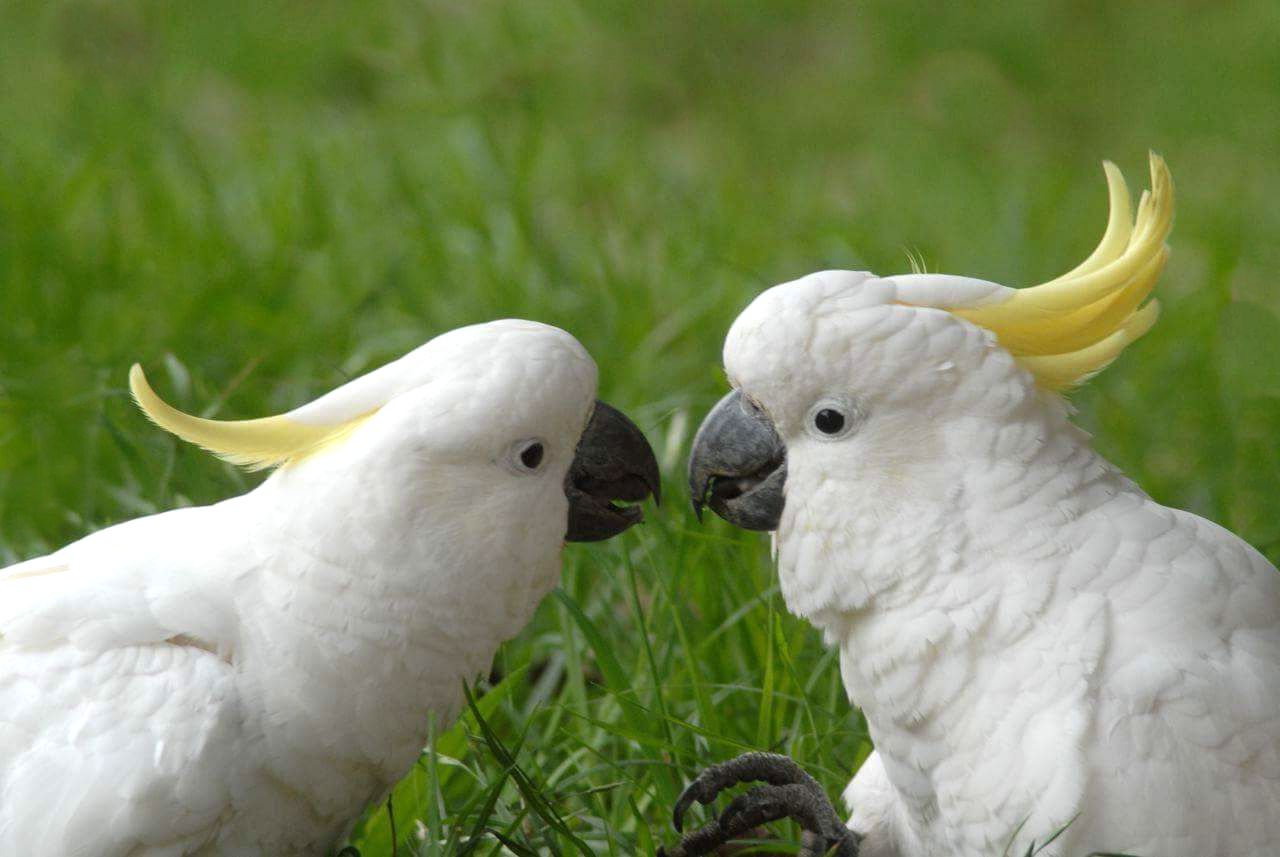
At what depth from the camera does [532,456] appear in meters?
2.22

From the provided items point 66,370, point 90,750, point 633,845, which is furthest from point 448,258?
point 90,750

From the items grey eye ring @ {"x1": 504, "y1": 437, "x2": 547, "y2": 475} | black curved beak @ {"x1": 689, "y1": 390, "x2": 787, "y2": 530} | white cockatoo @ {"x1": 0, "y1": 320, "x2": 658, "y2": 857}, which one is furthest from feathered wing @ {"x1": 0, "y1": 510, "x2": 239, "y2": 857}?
black curved beak @ {"x1": 689, "y1": 390, "x2": 787, "y2": 530}

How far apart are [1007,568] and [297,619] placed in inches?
39.4

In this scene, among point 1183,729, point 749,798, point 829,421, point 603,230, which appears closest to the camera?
point 1183,729

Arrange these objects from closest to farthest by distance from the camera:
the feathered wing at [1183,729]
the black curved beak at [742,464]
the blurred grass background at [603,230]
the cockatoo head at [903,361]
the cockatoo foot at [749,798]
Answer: the feathered wing at [1183,729] → the cockatoo head at [903,361] → the black curved beak at [742,464] → the cockatoo foot at [749,798] → the blurred grass background at [603,230]

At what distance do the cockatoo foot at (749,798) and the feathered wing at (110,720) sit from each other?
2.63 ft

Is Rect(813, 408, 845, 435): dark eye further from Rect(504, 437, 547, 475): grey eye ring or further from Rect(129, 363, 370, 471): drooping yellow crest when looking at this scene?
Rect(129, 363, 370, 471): drooping yellow crest

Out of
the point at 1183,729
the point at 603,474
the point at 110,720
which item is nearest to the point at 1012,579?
the point at 1183,729

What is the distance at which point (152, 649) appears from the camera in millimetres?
2104

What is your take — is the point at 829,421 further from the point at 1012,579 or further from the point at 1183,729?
the point at 1183,729

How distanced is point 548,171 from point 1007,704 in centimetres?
350

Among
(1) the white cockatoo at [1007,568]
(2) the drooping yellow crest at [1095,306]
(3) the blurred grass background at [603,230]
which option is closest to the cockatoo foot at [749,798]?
(3) the blurred grass background at [603,230]

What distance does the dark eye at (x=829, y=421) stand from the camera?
215 centimetres

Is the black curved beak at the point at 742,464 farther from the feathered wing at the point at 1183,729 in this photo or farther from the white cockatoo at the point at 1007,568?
the feathered wing at the point at 1183,729
